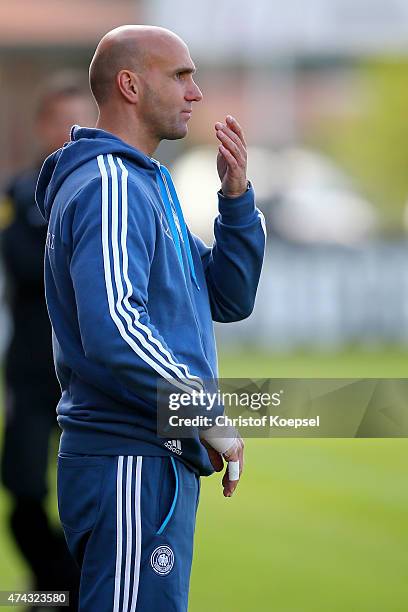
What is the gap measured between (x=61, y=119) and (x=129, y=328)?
2874 mm

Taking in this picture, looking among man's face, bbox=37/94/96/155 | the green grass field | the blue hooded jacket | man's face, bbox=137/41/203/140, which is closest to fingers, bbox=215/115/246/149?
man's face, bbox=137/41/203/140

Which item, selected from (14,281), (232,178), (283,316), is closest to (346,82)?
(283,316)

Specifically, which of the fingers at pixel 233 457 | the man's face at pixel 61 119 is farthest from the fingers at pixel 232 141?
the man's face at pixel 61 119

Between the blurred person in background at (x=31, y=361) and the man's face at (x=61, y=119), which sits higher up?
the man's face at (x=61, y=119)

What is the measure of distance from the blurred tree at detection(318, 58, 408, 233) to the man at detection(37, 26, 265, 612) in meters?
30.7

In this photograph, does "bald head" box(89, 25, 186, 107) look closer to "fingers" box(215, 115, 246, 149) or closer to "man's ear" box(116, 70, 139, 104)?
"man's ear" box(116, 70, 139, 104)

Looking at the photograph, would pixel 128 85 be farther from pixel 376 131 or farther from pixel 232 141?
pixel 376 131

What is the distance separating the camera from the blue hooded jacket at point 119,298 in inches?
138

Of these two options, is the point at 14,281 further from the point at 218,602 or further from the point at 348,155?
the point at 348,155

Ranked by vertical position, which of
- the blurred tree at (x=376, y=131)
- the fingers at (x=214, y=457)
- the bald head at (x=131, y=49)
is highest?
the blurred tree at (x=376, y=131)

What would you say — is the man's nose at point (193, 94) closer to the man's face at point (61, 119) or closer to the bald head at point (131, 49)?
the bald head at point (131, 49)

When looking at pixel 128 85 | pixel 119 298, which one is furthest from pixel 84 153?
pixel 119 298

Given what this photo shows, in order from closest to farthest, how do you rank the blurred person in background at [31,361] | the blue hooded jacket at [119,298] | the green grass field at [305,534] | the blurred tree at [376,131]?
the blue hooded jacket at [119,298]
the green grass field at [305,534]
the blurred person in background at [31,361]
the blurred tree at [376,131]

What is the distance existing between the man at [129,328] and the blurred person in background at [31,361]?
7.54ft
